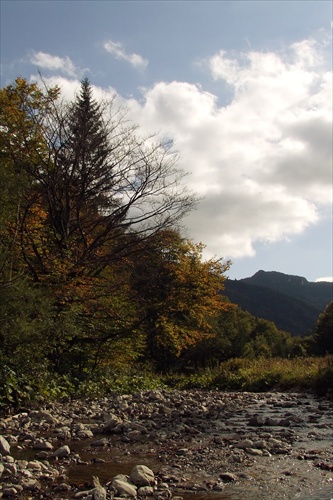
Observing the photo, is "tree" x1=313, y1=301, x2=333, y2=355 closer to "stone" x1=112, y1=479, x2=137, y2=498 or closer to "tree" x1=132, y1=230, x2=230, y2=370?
"tree" x1=132, y1=230, x2=230, y2=370

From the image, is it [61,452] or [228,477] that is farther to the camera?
[61,452]

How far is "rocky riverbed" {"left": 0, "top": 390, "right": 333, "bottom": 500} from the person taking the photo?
4305 millimetres

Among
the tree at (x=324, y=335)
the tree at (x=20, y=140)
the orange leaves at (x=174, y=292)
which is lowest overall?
the tree at (x=324, y=335)

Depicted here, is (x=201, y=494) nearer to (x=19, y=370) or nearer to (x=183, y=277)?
(x=19, y=370)

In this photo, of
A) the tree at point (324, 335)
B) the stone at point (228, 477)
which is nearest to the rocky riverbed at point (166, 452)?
the stone at point (228, 477)

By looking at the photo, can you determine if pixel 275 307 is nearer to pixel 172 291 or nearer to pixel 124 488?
A: pixel 172 291

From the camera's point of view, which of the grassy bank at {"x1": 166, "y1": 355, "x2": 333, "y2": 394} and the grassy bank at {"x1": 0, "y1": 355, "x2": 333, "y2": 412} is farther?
the grassy bank at {"x1": 166, "y1": 355, "x2": 333, "y2": 394}

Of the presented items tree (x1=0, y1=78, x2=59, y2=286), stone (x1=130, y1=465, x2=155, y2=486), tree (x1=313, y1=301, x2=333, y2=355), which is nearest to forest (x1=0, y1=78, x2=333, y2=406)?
tree (x1=0, y1=78, x2=59, y2=286)

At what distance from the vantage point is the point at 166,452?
19.4 feet

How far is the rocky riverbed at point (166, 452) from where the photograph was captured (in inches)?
169

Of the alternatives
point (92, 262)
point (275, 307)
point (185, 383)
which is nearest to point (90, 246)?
point (92, 262)

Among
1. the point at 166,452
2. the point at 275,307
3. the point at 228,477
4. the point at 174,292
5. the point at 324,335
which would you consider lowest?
the point at 324,335

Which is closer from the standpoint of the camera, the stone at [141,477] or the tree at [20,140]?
the stone at [141,477]

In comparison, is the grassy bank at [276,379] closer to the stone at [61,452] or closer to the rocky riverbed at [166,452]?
the rocky riverbed at [166,452]
